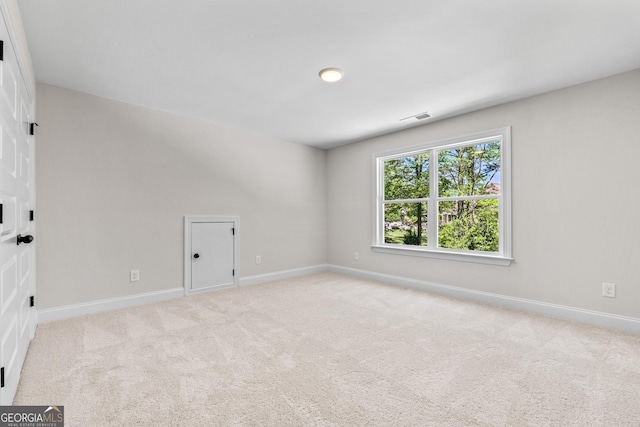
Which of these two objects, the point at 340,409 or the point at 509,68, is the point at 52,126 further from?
the point at 509,68

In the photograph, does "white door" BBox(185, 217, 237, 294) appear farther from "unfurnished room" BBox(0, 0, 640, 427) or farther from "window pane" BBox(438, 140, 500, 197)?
"window pane" BBox(438, 140, 500, 197)

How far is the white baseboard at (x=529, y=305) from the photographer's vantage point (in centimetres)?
266

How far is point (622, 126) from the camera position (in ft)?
8.71

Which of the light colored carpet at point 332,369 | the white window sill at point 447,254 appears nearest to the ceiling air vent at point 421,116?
the white window sill at point 447,254

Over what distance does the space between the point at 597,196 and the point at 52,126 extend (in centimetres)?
522

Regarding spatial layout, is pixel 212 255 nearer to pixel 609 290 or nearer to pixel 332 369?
pixel 332 369

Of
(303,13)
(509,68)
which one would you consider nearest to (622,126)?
(509,68)

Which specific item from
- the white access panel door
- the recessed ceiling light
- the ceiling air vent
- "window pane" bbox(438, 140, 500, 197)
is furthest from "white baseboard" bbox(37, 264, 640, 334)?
the recessed ceiling light

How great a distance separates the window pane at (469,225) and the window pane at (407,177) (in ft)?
1.34

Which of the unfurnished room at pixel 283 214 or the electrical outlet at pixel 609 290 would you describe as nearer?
the unfurnished room at pixel 283 214

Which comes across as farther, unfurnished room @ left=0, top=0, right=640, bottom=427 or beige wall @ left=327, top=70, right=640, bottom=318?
beige wall @ left=327, top=70, right=640, bottom=318

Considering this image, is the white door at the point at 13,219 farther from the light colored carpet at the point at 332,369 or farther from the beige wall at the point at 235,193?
the beige wall at the point at 235,193

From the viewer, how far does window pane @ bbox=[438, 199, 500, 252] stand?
141 inches

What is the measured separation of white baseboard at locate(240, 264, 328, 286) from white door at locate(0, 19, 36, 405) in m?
2.31
